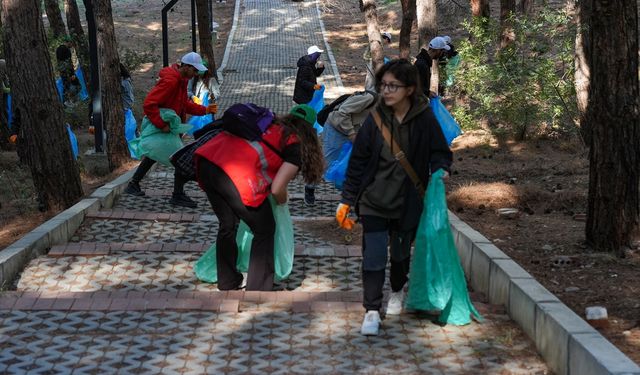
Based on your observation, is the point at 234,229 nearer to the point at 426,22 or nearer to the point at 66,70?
the point at 426,22

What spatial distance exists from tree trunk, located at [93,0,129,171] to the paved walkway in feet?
18.6

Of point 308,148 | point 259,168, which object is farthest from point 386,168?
point 259,168

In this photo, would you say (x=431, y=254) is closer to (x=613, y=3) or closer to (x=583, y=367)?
(x=583, y=367)

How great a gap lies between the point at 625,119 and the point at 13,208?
8178 millimetres

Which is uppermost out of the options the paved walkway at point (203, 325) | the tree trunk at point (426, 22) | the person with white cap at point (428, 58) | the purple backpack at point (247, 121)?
the tree trunk at point (426, 22)

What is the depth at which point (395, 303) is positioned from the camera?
6.04 meters

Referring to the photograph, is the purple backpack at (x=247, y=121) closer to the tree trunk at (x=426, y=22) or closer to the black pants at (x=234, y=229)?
the black pants at (x=234, y=229)

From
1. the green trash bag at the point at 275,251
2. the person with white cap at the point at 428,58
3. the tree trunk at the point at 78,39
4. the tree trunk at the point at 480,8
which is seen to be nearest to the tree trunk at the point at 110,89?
the person with white cap at the point at 428,58

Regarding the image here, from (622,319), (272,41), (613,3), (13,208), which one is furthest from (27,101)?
(272,41)

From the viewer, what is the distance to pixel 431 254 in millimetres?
5848

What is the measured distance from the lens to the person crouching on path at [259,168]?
6539 millimetres

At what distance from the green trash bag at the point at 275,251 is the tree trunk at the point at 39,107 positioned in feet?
12.1

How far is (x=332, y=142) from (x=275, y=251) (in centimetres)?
210

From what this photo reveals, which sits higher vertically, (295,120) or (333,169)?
(295,120)
